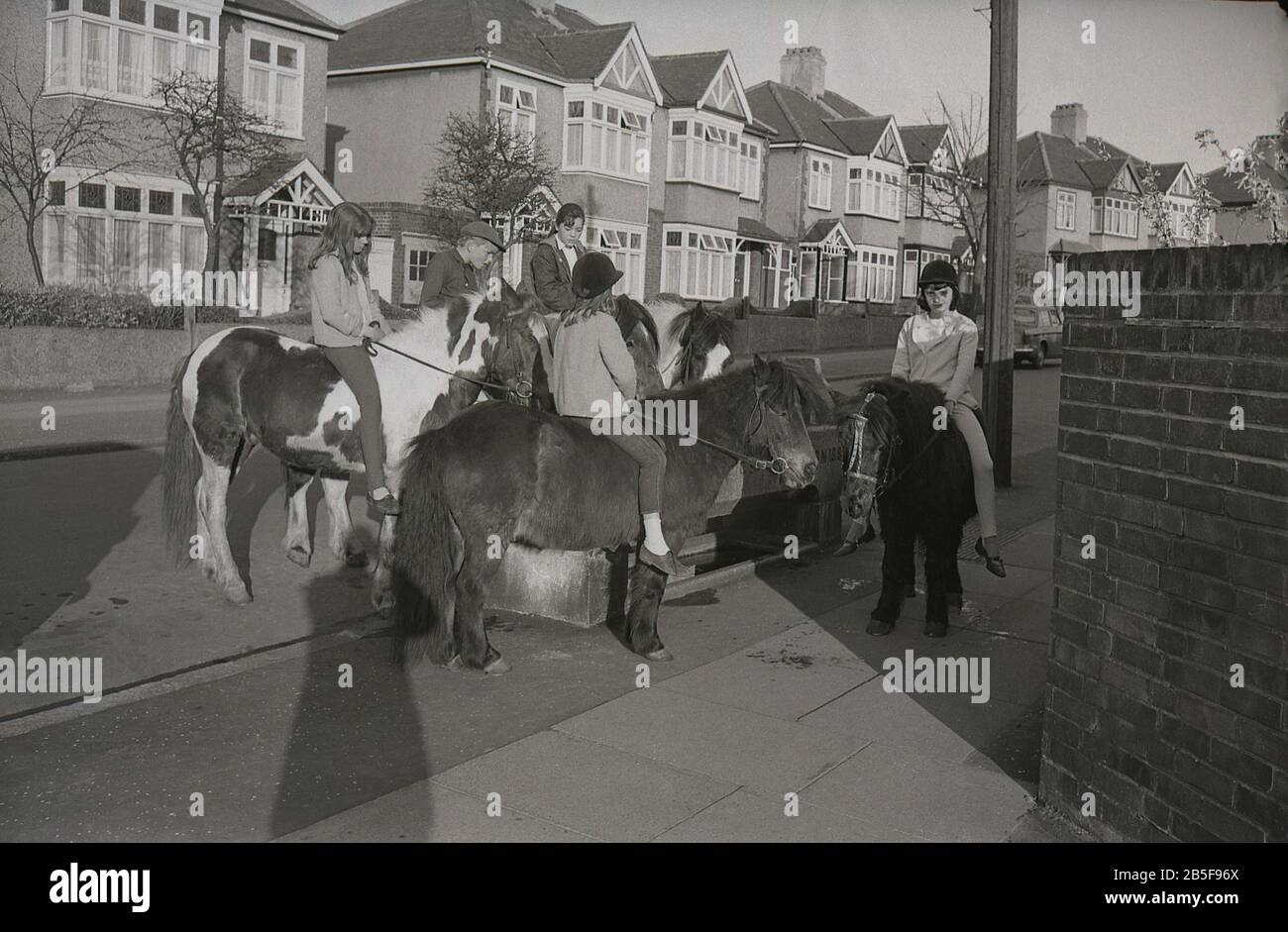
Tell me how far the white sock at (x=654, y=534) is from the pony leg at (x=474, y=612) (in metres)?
0.89

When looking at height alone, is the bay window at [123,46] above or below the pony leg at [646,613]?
above

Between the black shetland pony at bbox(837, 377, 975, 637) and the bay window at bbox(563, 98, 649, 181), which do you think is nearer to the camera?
the black shetland pony at bbox(837, 377, 975, 637)

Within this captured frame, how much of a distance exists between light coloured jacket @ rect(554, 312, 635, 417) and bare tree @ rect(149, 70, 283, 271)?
21.1 meters

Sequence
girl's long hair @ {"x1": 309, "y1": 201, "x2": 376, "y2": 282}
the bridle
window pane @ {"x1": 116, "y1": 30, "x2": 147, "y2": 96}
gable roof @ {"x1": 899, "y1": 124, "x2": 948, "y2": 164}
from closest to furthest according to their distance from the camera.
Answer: the bridle, girl's long hair @ {"x1": 309, "y1": 201, "x2": 376, "y2": 282}, window pane @ {"x1": 116, "y1": 30, "x2": 147, "y2": 96}, gable roof @ {"x1": 899, "y1": 124, "x2": 948, "y2": 164}

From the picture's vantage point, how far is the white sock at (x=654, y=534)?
6855 millimetres

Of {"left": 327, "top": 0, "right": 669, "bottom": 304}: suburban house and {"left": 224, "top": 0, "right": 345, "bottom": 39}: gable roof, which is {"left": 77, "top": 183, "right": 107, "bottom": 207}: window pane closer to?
{"left": 224, "top": 0, "right": 345, "bottom": 39}: gable roof

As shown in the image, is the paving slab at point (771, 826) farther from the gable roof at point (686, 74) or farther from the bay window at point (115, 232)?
the gable roof at point (686, 74)

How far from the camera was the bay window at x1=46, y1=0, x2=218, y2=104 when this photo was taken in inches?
1048

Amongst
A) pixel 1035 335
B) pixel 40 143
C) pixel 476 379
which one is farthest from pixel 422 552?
pixel 1035 335

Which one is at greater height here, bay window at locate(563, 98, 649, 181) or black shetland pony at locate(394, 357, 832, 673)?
bay window at locate(563, 98, 649, 181)

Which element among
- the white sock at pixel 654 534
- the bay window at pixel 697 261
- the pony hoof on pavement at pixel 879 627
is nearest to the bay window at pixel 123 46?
the bay window at pixel 697 261

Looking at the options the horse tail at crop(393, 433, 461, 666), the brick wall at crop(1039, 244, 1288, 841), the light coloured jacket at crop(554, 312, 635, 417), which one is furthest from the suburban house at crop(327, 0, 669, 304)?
the brick wall at crop(1039, 244, 1288, 841)

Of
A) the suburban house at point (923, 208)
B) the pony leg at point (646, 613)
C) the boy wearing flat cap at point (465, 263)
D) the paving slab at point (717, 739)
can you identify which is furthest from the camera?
the suburban house at point (923, 208)
